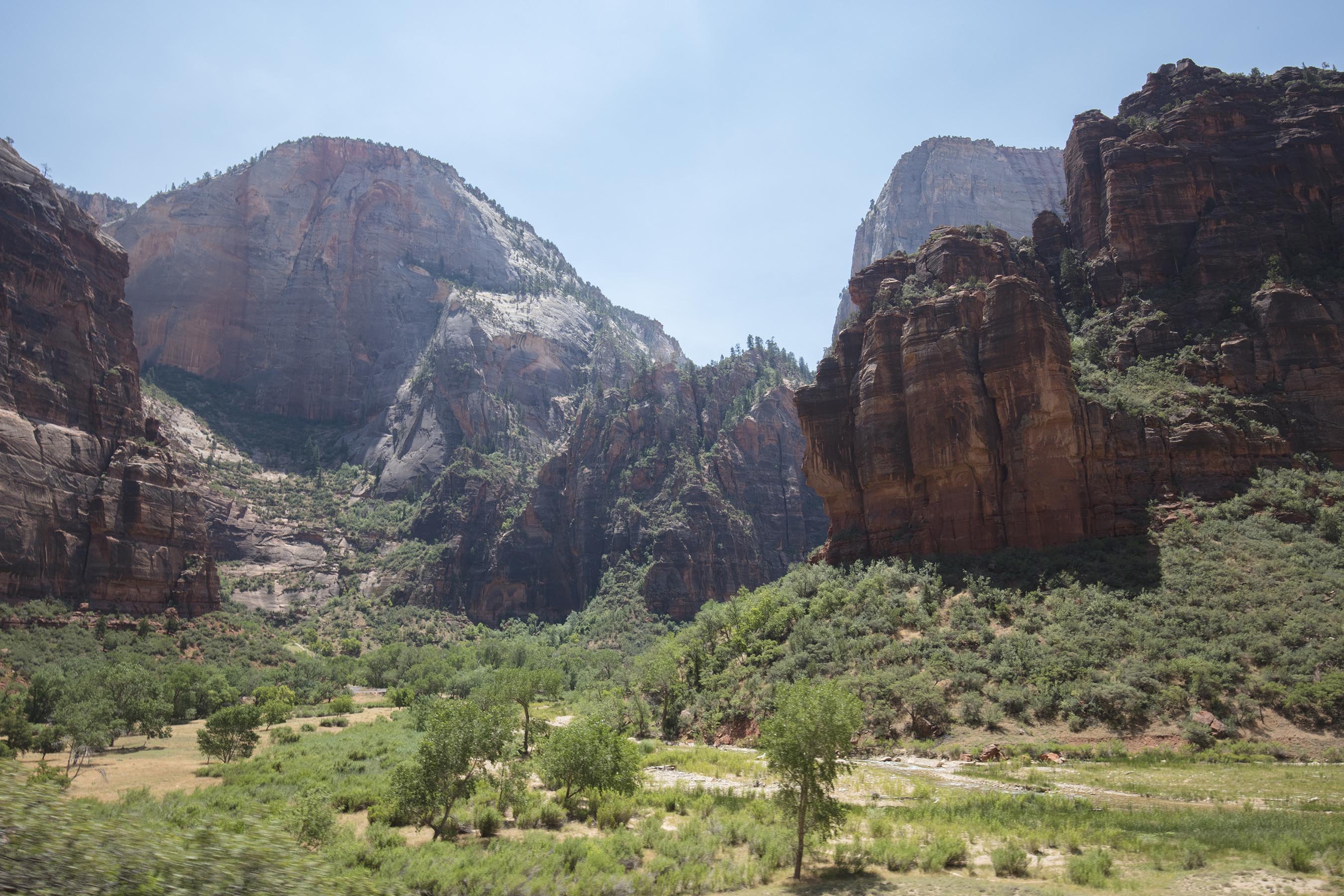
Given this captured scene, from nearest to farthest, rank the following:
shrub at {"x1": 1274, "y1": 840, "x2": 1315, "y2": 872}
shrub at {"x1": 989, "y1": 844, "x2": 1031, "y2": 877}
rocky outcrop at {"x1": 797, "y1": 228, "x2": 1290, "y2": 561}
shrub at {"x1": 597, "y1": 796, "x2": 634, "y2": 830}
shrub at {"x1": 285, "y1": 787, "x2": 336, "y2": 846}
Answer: shrub at {"x1": 1274, "y1": 840, "x2": 1315, "y2": 872}, shrub at {"x1": 989, "y1": 844, "x2": 1031, "y2": 877}, shrub at {"x1": 285, "y1": 787, "x2": 336, "y2": 846}, shrub at {"x1": 597, "y1": 796, "x2": 634, "y2": 830}, rocky outcrop at {"x1": 797, "y1": 228, "x2": 1290, "y2": 561}

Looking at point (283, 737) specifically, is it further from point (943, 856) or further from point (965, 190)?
point (965, 190)

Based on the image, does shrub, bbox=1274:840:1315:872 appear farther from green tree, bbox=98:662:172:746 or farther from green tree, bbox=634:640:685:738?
green tree, bbox=98:662:172:746

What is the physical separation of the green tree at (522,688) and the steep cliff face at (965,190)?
423 feet

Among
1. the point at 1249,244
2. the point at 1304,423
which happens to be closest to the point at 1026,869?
the point at 1304,423

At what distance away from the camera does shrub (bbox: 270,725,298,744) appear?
4466cm

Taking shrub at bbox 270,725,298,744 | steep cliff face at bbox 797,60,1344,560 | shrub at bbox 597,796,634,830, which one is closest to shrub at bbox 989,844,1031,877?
shrub at bbox 597,796,634,830

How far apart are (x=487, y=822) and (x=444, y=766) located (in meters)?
2.63

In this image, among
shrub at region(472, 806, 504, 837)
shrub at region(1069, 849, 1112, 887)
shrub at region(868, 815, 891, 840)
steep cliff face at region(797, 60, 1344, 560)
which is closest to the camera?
shrub at region(1069, 849, 1112, 887)

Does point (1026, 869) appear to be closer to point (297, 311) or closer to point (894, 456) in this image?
point (894, 456)

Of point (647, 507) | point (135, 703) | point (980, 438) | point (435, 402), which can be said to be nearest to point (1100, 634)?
point (980, 438)

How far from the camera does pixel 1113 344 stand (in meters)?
50.9

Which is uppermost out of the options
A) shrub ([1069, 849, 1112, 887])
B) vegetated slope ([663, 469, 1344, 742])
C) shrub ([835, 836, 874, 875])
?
vegetated slope ([663, 469, 1344, 742])

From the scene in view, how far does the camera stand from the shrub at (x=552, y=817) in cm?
2369

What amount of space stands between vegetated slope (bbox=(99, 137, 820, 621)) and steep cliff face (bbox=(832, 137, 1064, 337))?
162ft
